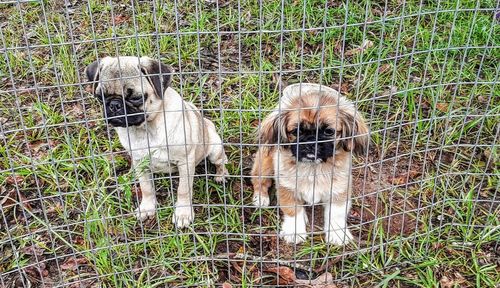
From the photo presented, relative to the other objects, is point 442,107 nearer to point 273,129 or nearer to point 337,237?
point 337,237

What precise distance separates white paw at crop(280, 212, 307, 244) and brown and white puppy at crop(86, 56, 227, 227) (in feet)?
1.91

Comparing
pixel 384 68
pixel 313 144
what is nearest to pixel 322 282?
pixel 313 144

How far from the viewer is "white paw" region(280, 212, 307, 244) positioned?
13.0ft

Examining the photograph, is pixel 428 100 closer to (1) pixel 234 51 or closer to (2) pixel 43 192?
(1) pixel 234 51

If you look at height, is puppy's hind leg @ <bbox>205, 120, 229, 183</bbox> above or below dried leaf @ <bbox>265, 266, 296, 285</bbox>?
above

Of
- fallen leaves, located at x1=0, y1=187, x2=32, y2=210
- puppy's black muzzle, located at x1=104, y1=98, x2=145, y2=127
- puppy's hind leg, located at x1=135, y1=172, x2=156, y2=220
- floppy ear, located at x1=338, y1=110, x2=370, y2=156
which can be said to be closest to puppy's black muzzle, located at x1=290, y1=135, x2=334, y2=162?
floppy ear, located at x1=338, y1=110, x2=370, y2=156

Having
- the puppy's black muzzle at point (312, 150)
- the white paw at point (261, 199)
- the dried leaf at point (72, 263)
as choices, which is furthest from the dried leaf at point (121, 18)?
the puppy's black muzzle at point (312, 150)

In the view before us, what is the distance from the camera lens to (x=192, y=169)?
3.97 meters

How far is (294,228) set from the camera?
4.00 m

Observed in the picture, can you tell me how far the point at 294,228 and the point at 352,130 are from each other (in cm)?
90

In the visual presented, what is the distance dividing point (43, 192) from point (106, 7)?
2.83 meters

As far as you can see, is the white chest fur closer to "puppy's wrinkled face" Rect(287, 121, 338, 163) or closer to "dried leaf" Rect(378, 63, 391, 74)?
"puppy's wrinkled face" Rect(287, 121, 338, 163)

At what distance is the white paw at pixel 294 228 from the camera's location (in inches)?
155

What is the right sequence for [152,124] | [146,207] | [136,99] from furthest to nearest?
[146,207], [152,124], [136,99]
